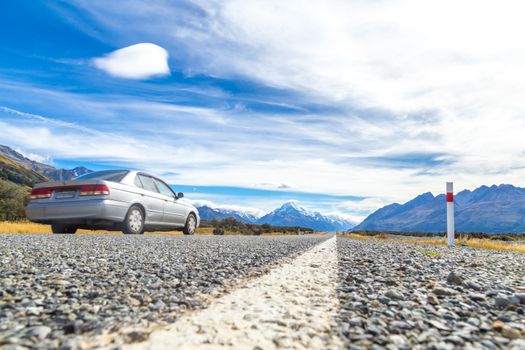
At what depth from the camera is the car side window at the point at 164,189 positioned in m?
12.6

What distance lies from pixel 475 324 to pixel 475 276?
224 centimetres

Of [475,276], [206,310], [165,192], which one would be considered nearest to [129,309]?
→ [206,310]

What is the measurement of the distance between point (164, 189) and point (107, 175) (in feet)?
7.72

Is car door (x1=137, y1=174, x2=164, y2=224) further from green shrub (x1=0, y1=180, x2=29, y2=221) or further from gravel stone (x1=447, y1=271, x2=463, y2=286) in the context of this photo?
green shrub (x1=0, y1=180, x2=29, y2=221)

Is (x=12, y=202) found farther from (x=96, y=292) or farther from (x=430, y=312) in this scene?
(x=430, y=312)

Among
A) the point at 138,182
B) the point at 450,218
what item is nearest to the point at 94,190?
the point at 138,182

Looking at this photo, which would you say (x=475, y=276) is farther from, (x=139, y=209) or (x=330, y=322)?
(x=139, y=209)

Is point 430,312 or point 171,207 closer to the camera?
point 430,312

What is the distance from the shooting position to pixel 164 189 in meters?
12.9

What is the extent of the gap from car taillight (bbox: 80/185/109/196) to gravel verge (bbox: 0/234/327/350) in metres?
5.16

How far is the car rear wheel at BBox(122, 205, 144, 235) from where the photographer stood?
10.8 m

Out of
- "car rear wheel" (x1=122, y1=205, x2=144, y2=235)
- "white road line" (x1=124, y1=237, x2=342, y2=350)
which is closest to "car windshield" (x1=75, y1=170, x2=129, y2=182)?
"car rear wheel" (x1=122, y1=205, x2=144, y2=235)

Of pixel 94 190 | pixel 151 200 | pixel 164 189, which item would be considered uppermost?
pixel 164 189

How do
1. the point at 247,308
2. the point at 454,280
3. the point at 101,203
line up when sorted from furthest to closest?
the point at 101,203, the point at 454,280, the point at 247,308
